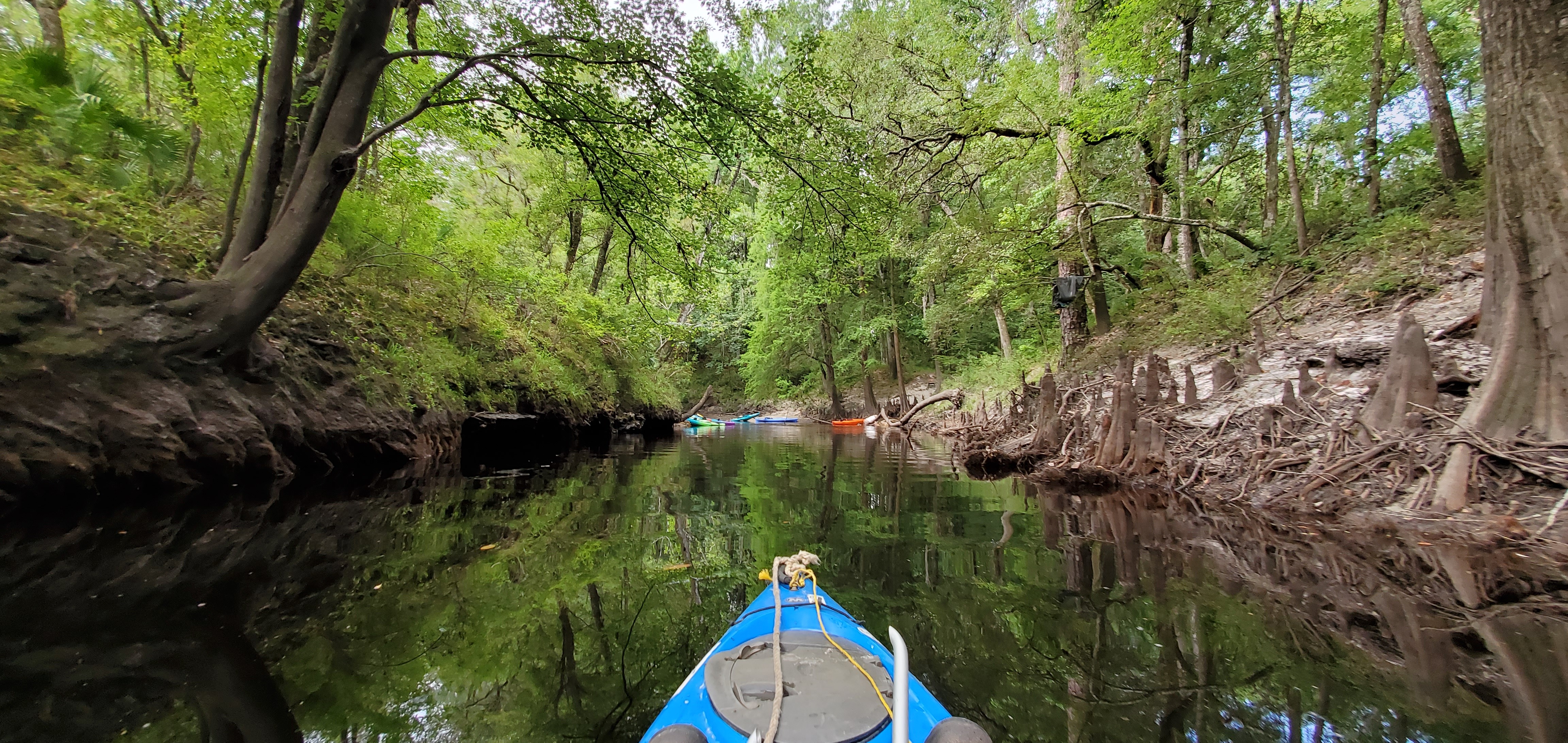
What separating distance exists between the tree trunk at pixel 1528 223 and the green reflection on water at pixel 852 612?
8.42 ft

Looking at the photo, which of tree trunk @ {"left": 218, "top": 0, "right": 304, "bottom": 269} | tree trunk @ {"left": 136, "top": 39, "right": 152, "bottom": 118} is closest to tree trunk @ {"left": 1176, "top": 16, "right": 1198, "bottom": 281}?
tree trunk @ {"left": 218, "top": 0, "right": 304, "bottom": 269}

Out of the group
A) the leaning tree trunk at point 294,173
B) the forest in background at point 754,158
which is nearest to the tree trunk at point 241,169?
the forest in background at point 754,158

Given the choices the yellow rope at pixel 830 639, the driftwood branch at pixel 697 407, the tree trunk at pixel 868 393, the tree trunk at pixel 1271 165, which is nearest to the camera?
the yellow rope at pixel 830 639

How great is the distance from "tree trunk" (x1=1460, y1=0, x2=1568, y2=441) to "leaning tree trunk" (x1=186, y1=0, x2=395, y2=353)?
30.7 ft

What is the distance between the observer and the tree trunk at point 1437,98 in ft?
26.5

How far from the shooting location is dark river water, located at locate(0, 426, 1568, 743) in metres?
2.01

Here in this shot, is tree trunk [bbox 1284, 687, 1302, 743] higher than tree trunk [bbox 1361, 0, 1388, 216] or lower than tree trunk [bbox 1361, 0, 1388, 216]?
lower

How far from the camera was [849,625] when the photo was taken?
2.39 metres

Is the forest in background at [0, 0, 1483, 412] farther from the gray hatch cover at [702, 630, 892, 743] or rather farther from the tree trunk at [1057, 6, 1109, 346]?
the gray hatch cover at [702, 630, 892, 743]

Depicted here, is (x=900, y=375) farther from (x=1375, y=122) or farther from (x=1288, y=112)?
(x=1375, y=122)

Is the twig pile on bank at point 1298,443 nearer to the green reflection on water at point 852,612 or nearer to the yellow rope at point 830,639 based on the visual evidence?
the green reflection on water at point 852,612

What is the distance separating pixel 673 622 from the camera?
116 inches

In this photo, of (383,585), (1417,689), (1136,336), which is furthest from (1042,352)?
(383,585)

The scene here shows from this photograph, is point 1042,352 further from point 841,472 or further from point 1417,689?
point 1417,689
